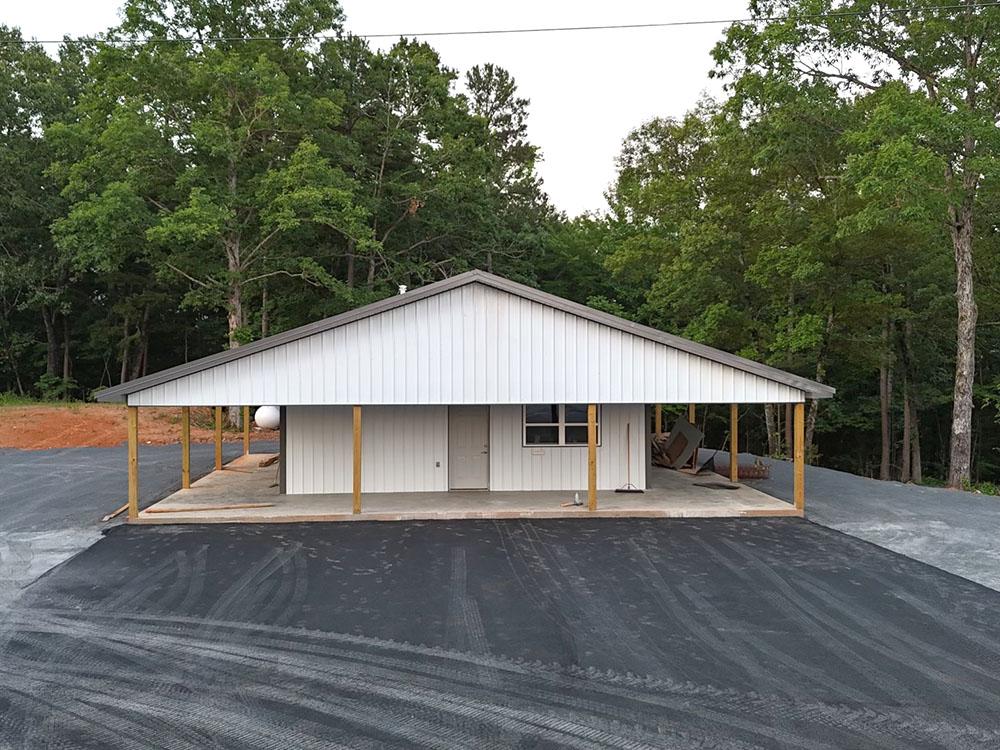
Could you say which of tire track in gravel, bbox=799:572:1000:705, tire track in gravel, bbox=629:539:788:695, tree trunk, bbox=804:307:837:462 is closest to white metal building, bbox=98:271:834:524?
Result: tire track in gravel, bbox=629:539:788:695

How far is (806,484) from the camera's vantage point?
13609 mm

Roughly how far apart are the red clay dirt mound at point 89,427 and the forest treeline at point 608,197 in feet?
13.3

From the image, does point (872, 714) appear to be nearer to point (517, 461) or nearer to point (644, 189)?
point (517, 461)

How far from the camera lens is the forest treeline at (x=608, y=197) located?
15.0m

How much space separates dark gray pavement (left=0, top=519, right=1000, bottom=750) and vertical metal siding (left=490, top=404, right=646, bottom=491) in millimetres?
3561

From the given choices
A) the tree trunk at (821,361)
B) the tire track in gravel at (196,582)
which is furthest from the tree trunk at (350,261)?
the tire track in gravel at (196,582)

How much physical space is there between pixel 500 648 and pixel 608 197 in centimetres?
2773

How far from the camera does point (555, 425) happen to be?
12.4m

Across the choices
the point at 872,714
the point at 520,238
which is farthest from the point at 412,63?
the point at 872,714

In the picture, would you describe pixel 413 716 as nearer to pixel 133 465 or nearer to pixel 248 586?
pixel 248 586

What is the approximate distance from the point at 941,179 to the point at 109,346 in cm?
3577

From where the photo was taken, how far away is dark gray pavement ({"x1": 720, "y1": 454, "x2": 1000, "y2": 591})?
8141mm

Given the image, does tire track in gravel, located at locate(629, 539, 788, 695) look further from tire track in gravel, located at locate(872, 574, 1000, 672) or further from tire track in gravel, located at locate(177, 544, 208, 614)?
tire track in gravel, located at locate(177, 544, 208, 614)

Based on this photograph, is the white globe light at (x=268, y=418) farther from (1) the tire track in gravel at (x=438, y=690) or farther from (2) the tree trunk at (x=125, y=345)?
(2) the tree trunk at (x=125, y=345)
